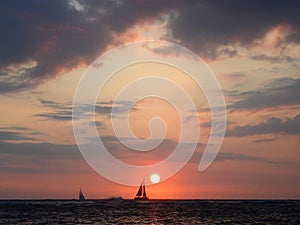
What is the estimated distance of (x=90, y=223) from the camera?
309ft

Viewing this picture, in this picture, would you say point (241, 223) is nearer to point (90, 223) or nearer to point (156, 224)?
point (156, 224)

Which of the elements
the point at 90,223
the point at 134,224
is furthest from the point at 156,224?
the point at 90,223

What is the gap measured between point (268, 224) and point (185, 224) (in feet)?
47.3

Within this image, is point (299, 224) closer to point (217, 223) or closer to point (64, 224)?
point (217, 223)

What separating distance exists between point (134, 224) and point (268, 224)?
2331 cm

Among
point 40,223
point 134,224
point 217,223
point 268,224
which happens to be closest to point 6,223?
point 40,223

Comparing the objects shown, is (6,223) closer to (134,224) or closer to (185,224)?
(134,224)

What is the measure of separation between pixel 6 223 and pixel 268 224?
45363mm

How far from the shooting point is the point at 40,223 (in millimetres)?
93438

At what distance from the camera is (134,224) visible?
94.1 meters

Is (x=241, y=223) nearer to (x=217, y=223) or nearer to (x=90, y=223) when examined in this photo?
(x=217, y=223)

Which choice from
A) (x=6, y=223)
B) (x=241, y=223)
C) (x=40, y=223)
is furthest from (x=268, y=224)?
(x=6, y=223)

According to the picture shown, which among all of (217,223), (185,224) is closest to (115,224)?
(185,224)

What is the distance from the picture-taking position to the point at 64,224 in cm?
9162
